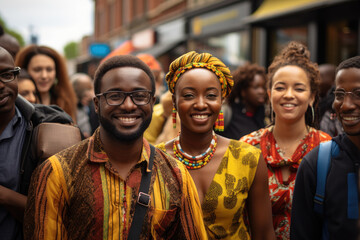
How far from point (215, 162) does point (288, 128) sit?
2.83 ft

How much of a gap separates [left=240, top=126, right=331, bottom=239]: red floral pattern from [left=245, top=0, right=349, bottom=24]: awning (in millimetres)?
5516

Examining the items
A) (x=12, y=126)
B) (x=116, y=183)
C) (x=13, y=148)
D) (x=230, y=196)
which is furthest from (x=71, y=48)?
(x=116, y=183)

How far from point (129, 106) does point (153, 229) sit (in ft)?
2.07

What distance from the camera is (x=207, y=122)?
2.64 metres

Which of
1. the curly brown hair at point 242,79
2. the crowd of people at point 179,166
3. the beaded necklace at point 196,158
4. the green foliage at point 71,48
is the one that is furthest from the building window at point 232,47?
the green foliage at point 71,48

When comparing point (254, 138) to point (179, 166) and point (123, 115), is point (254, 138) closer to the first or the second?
point (179, 166)

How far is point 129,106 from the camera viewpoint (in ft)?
6.57

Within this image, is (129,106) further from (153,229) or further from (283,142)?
(283,142)

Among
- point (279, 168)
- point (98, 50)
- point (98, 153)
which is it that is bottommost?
point (279, 168)

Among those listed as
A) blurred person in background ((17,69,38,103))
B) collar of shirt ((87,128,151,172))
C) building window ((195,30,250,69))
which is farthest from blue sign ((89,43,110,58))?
collar of shirt ((87,128,151,172))

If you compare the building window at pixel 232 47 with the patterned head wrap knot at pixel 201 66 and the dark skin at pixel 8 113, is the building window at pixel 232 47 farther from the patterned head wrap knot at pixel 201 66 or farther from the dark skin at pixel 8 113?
the dark skin at pixel 8 113

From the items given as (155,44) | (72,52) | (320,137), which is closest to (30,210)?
(320,137)

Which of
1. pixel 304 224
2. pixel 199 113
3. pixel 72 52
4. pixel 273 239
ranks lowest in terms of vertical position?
pixel 273 239

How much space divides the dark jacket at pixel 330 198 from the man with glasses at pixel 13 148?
157 centimetres
